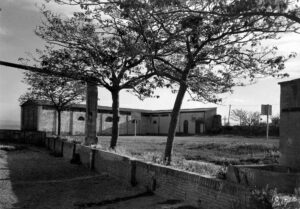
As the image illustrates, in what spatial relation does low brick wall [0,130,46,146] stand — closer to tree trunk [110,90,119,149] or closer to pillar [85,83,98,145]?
pillar [85,83,98,145]

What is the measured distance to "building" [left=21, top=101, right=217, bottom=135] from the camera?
43844mm

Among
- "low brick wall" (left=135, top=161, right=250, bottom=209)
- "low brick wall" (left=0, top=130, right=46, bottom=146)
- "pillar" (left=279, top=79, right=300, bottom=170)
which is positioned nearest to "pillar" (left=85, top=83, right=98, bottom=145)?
"low brick wall" (left=135, top=161, right=250, bottom=209)

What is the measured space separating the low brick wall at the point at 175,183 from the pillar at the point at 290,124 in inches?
76.5

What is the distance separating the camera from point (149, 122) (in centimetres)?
6119

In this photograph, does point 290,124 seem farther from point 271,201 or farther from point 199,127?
point 199,127

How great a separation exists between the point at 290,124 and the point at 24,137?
83.5 ft

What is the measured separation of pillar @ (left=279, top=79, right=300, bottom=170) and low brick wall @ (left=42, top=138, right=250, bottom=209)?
6.38 feet

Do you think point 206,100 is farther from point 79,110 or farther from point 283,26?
point 79,110

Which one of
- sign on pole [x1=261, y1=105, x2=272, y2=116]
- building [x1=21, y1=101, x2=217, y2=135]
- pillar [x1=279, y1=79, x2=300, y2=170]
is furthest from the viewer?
building [x1=21, y1=101, x2=217, y2=135]

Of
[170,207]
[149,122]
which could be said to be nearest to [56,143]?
[170,207]

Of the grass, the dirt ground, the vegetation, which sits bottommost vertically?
the dirt ground

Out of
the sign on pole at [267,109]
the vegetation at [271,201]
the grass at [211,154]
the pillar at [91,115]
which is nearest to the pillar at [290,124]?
the grass at [211,154]

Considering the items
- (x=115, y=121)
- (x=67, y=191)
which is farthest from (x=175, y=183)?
(x=115, y=121)

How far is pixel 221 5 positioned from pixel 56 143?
1678 centimetres
